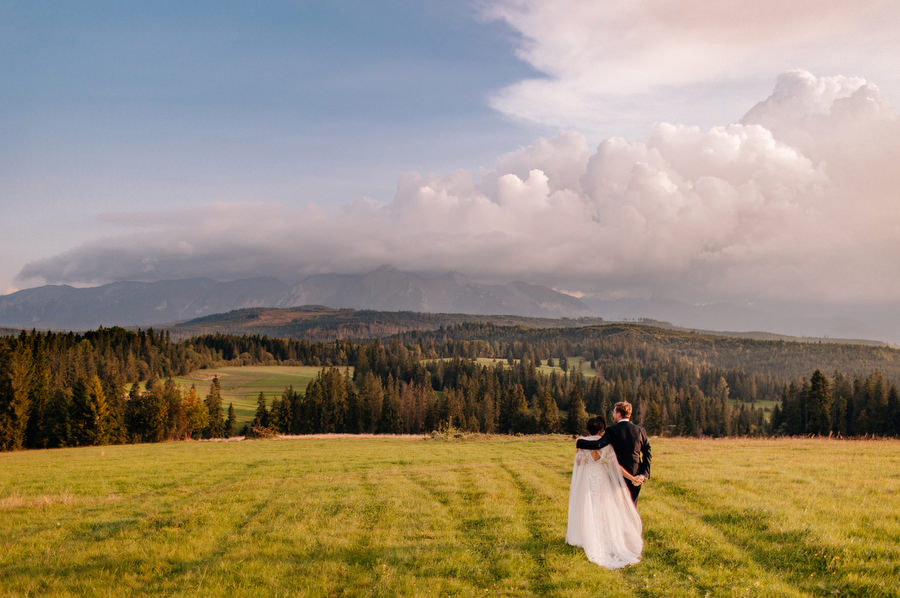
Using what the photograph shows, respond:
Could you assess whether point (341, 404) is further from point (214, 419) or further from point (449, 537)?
point (449, 537)

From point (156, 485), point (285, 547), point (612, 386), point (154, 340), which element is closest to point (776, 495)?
point (285, 547)

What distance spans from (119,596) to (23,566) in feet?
14.3

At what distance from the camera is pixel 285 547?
13.6 m

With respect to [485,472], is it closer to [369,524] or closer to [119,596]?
[369,524]

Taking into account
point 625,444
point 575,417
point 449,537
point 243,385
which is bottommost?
point 243,385

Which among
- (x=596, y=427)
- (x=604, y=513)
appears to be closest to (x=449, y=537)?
(x=604, y=513)

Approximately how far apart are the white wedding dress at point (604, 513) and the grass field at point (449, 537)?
1.58 ft

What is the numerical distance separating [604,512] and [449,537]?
15.5 ft

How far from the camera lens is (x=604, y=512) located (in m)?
13.1

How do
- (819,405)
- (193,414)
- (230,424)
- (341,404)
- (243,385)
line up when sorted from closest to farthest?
(819,405), (193,414), (230,424), (341,404), (243,385)

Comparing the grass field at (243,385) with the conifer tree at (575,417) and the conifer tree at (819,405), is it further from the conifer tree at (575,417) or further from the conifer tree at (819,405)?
the conifer tree at (819,405)

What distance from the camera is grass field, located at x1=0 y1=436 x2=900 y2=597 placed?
1103cm

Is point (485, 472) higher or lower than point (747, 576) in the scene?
lower

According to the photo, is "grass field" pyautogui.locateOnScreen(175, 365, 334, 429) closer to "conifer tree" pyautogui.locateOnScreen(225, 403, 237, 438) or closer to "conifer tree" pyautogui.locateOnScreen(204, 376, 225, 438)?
"conifer tree" pyautogui.locateOnScreen(225, 403, 237, 438)
